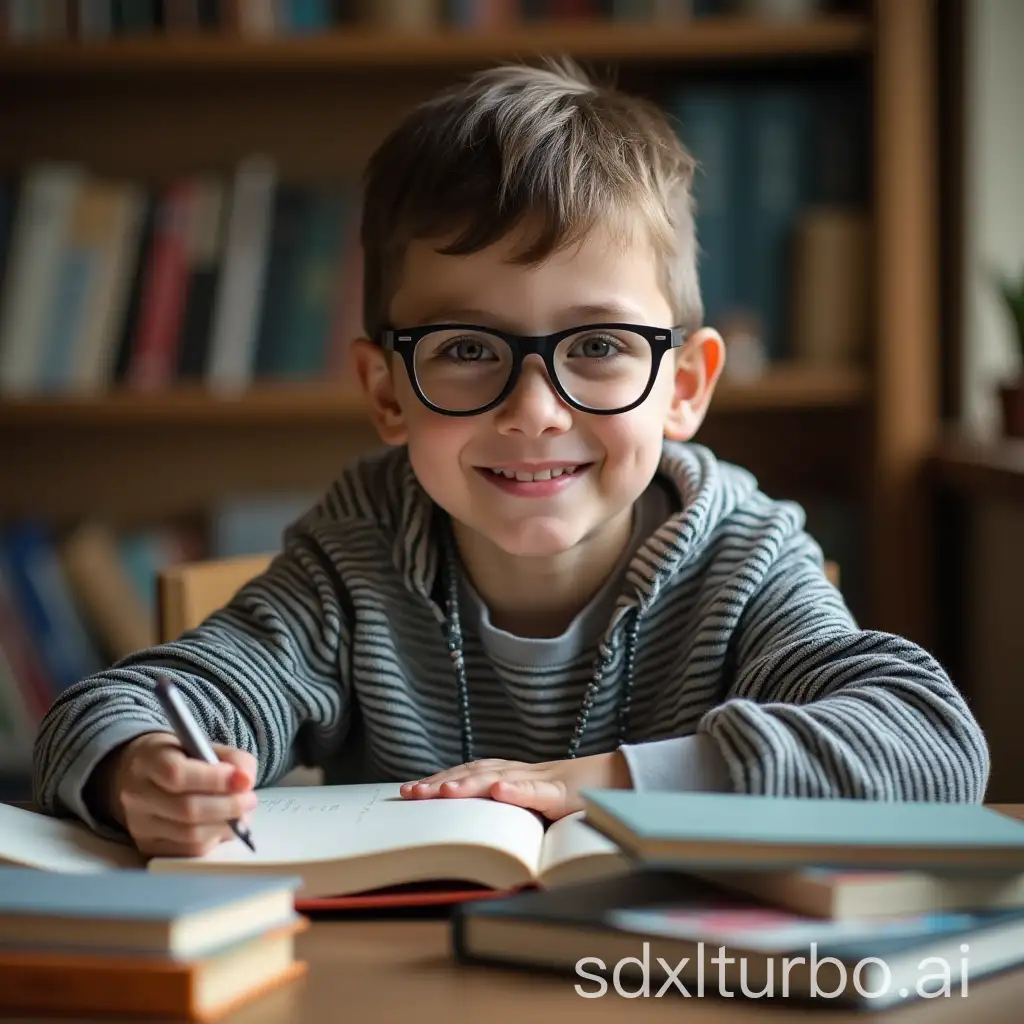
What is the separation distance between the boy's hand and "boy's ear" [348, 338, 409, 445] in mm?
412

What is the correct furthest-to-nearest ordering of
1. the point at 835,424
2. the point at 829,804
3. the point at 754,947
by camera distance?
the point at 835,424 → the point at 829,804 → the point at 754,947

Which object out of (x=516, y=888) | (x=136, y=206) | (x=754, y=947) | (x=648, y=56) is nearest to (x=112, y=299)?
(x=136, y=206)

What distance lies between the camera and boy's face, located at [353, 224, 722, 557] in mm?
1067

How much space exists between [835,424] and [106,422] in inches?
42.9

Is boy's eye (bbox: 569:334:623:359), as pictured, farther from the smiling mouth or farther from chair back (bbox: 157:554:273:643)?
chair back (bbox: 157:554:273:643)

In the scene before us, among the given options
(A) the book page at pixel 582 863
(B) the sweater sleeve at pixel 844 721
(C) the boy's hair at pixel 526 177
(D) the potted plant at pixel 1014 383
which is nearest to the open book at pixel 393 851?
(A) the book page at pixel 582 863

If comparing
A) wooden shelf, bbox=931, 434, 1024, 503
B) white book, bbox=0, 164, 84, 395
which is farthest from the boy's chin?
white book, bbox=0, 164, 84, 395

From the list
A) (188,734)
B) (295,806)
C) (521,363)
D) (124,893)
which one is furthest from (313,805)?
(521,363)

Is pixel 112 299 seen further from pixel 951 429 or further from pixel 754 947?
pixel 754 947

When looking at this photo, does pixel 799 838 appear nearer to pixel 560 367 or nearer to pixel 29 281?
pixel 560 367

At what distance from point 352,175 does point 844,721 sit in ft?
5.25

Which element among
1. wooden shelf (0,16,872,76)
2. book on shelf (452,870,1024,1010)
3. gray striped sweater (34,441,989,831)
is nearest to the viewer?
book on shelf (452,870,1024,1010)

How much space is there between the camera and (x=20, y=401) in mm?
2055

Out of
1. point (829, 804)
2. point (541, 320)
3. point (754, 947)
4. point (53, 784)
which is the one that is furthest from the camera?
point (541, 320)
